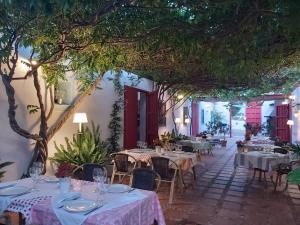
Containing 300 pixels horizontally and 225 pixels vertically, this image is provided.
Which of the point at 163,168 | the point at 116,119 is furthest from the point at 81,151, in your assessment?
the point at 116,119

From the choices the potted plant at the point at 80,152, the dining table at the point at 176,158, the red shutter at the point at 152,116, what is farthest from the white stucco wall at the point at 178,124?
the potted plant at the point at 80,152

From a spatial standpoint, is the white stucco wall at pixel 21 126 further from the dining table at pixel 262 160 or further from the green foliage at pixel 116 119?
the dining table at pixel 262 160

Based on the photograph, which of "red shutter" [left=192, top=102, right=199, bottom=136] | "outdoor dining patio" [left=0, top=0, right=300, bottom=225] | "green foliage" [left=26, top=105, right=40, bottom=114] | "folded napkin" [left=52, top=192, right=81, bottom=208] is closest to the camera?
"folded napkin" [left=52, top=192, right=81, bottom=208]

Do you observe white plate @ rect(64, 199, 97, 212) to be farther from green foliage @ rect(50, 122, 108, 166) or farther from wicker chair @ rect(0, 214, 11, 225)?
green foliage @ rect(50, 122, 108, 166)

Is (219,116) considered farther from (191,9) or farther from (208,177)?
(191,9)

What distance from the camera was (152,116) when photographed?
9.68 metres

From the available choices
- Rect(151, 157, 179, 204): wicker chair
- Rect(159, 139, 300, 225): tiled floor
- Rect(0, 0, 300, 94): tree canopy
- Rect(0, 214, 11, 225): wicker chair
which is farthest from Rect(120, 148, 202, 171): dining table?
Rect(0, 214, 11, 225): wicker chair

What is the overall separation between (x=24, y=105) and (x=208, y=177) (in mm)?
4426

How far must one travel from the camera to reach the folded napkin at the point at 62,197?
2418 millimetres

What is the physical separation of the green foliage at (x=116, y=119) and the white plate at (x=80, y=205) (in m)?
5.15

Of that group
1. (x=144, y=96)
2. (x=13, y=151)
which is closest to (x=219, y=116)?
(x=144, y=96)

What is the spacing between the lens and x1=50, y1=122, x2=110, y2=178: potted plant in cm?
557

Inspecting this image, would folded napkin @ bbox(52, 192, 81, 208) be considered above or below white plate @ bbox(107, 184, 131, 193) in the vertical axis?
below

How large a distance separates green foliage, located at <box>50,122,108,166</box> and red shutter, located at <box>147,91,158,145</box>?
3.57 metres
